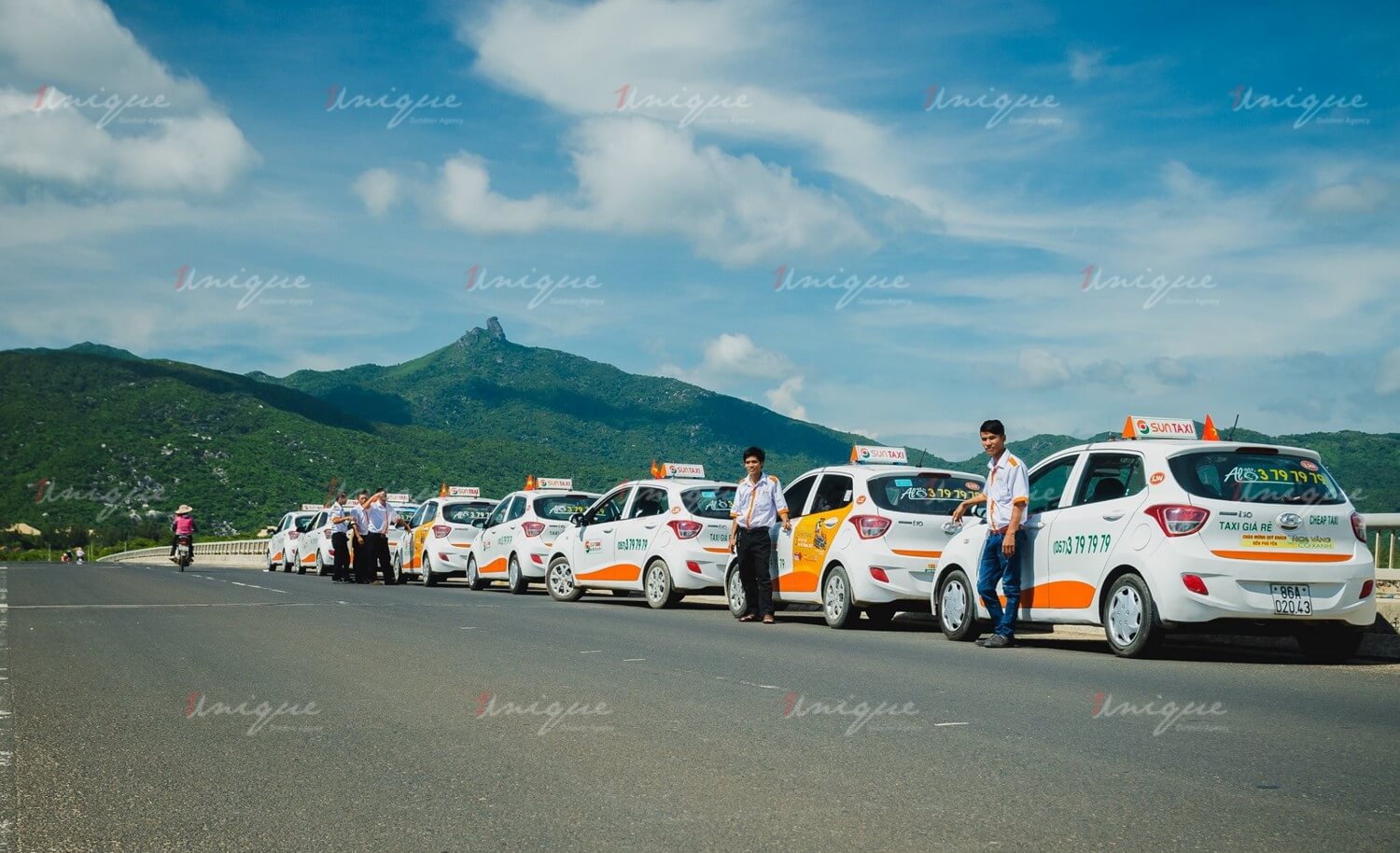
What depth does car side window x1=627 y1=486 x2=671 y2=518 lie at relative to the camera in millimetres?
18531

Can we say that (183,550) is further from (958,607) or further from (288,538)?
(958,607)

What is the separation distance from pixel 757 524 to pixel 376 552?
13073 mm

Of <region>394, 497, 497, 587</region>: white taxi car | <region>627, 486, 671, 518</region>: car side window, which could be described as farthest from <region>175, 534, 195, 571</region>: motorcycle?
<region>627, 486, 671, 518</region>: car side window

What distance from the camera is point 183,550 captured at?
3597 cm

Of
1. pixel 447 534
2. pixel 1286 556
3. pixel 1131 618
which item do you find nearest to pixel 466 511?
pixel 447 534

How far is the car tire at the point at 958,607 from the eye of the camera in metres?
12.8

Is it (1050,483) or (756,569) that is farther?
(756,569)

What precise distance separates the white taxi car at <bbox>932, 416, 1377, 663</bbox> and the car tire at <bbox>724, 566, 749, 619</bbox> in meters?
5.15

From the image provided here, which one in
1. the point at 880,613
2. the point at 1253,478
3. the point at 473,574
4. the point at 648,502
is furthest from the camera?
the point at 473,574

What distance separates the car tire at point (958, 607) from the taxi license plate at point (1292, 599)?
298cm

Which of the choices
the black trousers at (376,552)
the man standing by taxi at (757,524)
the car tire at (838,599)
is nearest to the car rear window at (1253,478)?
the car tire at (838,599)

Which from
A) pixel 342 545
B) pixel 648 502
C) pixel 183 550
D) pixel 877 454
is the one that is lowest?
pixel 183 550

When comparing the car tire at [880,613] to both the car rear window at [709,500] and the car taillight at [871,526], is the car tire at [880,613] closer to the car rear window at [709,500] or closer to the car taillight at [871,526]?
the car taillight at [871,526]

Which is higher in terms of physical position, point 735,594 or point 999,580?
point 999,580
